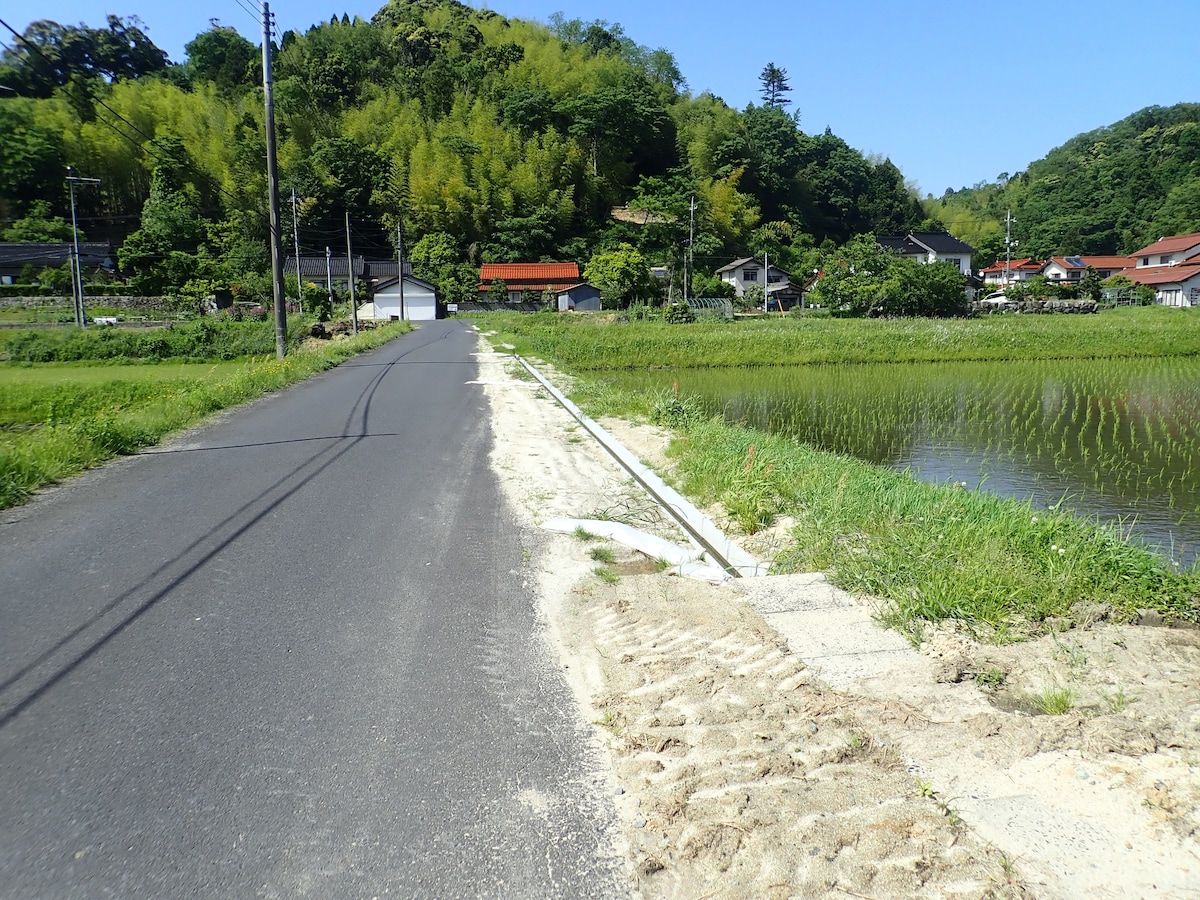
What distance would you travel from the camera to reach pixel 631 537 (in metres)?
5.55

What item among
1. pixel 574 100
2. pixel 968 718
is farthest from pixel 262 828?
pixel 574 100

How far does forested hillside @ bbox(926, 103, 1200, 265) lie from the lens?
6831cm

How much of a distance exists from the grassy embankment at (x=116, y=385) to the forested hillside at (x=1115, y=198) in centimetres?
6569

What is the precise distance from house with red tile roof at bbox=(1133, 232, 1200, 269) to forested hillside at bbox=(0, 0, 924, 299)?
2472 cm

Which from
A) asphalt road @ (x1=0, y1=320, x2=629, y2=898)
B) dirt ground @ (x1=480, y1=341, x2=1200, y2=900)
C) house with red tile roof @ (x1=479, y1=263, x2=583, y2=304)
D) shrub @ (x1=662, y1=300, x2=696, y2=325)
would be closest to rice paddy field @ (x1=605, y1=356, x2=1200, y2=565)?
dirt ground @ (x1=480, y1=341, x2=1200, y2=900)

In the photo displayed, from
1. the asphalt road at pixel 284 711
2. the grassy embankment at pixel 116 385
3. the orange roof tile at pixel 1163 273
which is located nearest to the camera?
the asphalt road at pixel 284 711

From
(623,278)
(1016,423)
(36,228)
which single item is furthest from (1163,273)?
(36,228)

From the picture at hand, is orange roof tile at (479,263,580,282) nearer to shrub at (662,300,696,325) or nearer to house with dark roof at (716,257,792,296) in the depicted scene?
house with dark roof at (716,257,792,296)

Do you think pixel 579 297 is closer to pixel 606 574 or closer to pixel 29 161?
pixel 29 161

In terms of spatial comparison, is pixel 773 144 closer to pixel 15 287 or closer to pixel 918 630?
pixel 15 287

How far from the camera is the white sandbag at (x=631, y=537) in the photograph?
518 cm

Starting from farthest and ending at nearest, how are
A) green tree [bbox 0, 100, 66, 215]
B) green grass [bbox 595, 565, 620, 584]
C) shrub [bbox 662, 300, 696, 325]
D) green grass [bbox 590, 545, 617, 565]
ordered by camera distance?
green tree [bbox 0, 100, 66, 215]
shrub [bbox 662, 300, 696, 325]
green grass [bbox 590, 545, 617, 565]
green grass [bbox 595, 565, 620, 584]

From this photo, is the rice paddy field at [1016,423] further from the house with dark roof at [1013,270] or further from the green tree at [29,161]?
the house with dark roof at [1013,270]

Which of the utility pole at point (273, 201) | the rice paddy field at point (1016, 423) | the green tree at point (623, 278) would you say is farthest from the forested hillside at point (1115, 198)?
the utility pole at point (273, 201)
